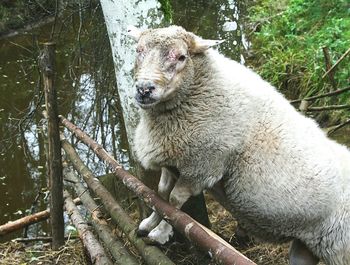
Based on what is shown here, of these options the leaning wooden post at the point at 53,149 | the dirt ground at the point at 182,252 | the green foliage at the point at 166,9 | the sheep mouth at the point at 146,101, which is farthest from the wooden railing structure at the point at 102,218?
the green foliage at the point at 166,9

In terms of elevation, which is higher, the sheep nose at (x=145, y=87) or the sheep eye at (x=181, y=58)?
the sheep eye at (x=181, y=58)

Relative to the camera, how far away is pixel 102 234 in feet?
12.9

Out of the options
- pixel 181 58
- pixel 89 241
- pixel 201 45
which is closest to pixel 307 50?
pixel 89 241

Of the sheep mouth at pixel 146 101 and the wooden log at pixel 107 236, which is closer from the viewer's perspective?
the sheep mouth at pixel 146 101

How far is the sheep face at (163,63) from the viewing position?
2854mm

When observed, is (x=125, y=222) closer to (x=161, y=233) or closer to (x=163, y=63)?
(x=161, y=233)

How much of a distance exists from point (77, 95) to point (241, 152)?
24.3 feet

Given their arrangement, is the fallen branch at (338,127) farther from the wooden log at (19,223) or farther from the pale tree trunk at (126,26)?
the wooden log at (19,223)

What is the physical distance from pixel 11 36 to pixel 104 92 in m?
11.0

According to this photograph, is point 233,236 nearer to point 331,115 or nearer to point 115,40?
point 115,40

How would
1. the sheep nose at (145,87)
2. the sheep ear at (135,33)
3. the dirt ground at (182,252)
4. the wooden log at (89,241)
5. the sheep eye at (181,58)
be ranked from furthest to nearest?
the dirt ground at (182,252), the wooden log at (89,241), the sheep ear at (135,33), the sheep eye at (181,58), the sheep nose at (145,87)

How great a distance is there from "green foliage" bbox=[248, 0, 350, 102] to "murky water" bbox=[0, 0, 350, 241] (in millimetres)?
739

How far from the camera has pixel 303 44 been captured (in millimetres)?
7777

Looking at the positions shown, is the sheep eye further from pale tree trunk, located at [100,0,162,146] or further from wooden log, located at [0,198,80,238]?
wooden log, located at [0,198,80,238]
